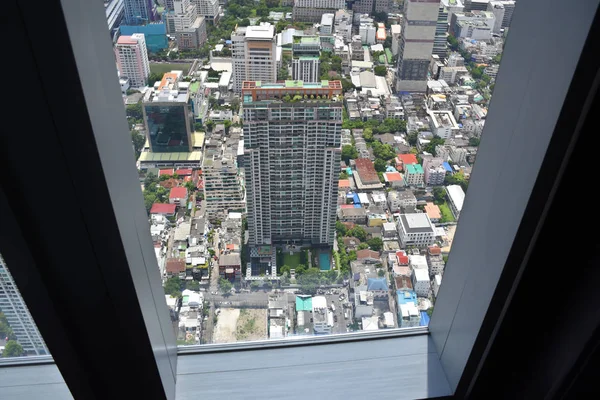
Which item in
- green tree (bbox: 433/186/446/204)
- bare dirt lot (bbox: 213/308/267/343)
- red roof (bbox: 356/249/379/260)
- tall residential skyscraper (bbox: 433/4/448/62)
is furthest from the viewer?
tall residential skyscraper (bbox: 433/4/448/62)

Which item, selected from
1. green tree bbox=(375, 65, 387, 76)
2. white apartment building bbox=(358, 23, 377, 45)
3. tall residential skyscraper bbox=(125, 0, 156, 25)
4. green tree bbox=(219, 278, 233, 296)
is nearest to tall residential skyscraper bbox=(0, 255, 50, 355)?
tall residential skyscraper bbox=(125, 0, 156, 25)

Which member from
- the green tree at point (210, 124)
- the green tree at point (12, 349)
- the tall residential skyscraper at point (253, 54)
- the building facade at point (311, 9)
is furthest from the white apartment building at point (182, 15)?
the green tree at point (12, 349)

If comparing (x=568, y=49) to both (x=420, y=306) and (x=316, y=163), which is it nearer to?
(x=420, y=306)

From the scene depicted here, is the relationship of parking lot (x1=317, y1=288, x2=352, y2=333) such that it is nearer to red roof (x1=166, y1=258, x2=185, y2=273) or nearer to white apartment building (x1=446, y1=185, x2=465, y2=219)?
white apartment building (x1=446, y1=185, x2=465, y2=219)

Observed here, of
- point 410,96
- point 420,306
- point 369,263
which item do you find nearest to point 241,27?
point 410,96

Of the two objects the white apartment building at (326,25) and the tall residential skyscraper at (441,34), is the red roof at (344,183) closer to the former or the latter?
the tall residential skyscraper at (441,34)

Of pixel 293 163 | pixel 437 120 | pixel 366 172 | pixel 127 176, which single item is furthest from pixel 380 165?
pixel 127 176
